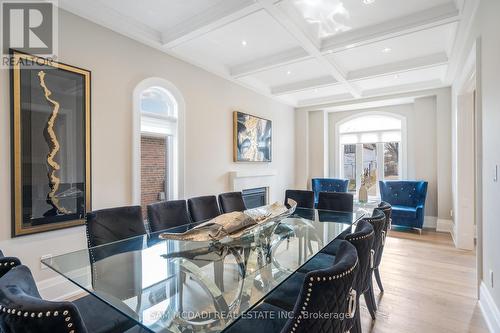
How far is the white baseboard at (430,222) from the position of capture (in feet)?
16.8

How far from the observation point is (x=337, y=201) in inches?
139

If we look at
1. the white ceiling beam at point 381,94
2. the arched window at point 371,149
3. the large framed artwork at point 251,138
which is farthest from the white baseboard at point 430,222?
the large framed artwork at point 251,138

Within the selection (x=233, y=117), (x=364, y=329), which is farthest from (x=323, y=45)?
(x=364, y=329)

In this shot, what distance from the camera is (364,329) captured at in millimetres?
2057

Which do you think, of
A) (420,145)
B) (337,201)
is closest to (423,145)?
(420,145)

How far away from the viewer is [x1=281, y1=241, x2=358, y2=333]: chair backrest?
95 centimetres

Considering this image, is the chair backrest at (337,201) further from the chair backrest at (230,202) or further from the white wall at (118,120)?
the white wall at (118,120)

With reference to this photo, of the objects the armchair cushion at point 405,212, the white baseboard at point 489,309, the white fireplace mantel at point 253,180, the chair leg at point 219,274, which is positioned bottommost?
the white baseboard at point 489,309

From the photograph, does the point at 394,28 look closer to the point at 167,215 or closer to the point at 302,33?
the point at 302,33

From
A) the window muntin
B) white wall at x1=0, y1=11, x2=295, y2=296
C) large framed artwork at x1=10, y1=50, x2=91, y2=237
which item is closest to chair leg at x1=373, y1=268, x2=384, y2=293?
white wall at x1=0, y1=11, x2=295, y2=296

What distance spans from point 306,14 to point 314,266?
248cm

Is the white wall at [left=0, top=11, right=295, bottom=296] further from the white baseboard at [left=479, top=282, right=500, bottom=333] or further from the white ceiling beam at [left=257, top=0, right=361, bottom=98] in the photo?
the white baseboard at [left=479, top=282, right=500, bottom=333]

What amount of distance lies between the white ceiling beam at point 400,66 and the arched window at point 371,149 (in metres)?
2.01

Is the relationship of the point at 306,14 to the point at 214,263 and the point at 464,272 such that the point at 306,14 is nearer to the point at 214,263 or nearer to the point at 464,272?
the point at 214,263
